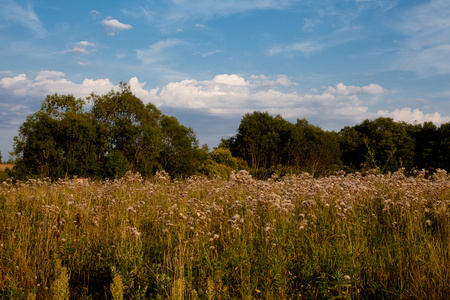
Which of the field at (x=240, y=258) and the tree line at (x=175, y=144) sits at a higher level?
the tree line at (x=175, y=144)

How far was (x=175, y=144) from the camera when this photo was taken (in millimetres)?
27047

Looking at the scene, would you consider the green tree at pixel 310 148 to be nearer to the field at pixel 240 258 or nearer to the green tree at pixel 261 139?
the green tree at pixel 261 139

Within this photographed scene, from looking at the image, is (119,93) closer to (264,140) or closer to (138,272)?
(264,140)

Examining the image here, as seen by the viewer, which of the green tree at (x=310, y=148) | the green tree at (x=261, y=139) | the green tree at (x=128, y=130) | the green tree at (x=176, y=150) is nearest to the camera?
the green tree at (x=128, y=130)

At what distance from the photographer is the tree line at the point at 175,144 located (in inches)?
796

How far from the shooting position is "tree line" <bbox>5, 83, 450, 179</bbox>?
20219 mm

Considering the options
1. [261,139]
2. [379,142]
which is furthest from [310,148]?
[379,142]

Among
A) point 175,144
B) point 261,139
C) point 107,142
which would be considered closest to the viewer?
point 107,142

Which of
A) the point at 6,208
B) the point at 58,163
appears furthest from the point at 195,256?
the point at 58,163

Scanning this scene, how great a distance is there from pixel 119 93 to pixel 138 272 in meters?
21.7

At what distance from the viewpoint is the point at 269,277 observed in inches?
161

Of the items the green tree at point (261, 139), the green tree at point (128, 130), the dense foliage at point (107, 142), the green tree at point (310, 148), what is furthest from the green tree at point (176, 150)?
the green tree at point (310, 148)

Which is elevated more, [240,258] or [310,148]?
[310,148]

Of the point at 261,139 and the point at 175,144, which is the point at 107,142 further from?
the point at 261,139
